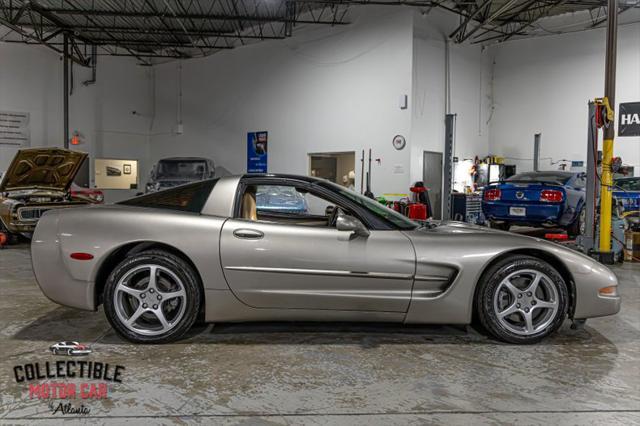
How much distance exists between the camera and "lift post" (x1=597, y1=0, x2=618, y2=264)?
6016mm

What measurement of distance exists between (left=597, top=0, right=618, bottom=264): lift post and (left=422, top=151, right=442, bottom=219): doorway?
474 cm

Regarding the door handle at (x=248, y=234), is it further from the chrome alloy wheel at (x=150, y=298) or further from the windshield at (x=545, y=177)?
the windshield at (x=545, y=177)

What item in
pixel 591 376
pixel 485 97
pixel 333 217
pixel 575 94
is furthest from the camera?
pixel 485 97

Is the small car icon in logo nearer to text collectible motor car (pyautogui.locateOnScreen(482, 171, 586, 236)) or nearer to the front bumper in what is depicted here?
the front bumper

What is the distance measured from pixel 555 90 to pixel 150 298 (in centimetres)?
1270

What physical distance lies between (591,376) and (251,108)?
1223 cm

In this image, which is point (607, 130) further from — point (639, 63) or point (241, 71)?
point (241, 71)

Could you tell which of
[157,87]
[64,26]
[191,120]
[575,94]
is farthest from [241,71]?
[575,94]

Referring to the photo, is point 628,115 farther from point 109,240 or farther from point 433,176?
point 109,240

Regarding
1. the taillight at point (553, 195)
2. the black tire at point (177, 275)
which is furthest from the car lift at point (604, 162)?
the black tire at point (177, 275)

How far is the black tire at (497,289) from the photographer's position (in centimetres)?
287

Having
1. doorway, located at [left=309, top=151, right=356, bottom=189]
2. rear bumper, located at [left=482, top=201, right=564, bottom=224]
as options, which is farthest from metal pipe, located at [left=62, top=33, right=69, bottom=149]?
rear bumper, located at [left=482, top=201, right=564, bottom=224]

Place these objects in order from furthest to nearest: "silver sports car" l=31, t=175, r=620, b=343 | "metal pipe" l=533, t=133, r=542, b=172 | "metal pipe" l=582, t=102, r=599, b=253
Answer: "metal pipe" l=533, t=133, r=542, b=172 → "metal pipe" l=582, t=102, r=599, b=253 → "silver sports car" l=31, t=175, r=620, b=343

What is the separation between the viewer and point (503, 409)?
209 cm
